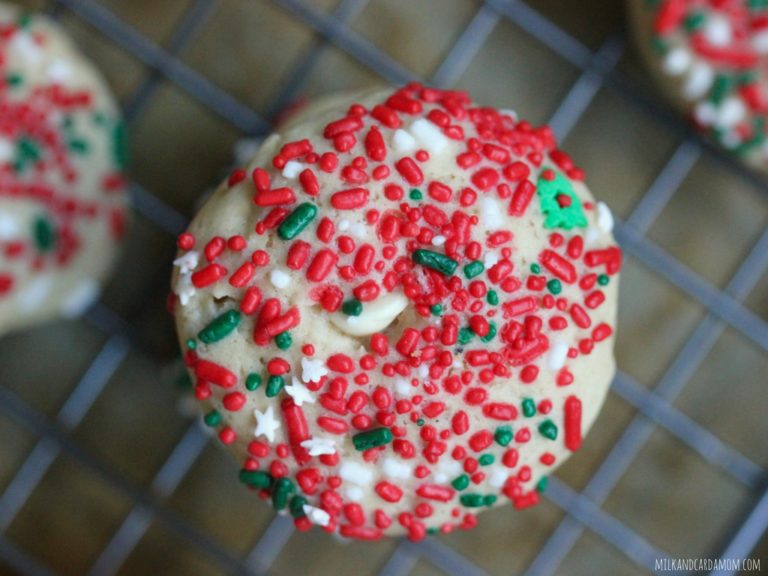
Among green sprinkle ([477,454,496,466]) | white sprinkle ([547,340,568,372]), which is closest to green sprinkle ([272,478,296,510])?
green sprinkle ([477,454,496,466])

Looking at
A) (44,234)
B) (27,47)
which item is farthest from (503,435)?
(27,47)

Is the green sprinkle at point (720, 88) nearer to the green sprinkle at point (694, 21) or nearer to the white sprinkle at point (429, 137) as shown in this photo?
the green sprinkle at point (694, 21)

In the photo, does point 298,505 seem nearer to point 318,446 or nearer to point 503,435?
point 318,446

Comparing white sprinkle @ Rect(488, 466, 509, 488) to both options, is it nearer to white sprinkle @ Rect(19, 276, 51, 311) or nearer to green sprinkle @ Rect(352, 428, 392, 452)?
green sprinkle @ Rect(352, 428, 392, 452)

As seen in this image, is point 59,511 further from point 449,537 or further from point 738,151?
point 738,151

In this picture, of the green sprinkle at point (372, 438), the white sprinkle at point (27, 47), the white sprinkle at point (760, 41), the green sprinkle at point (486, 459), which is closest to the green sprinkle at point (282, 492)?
the green sprinkle at point (372, 438)
